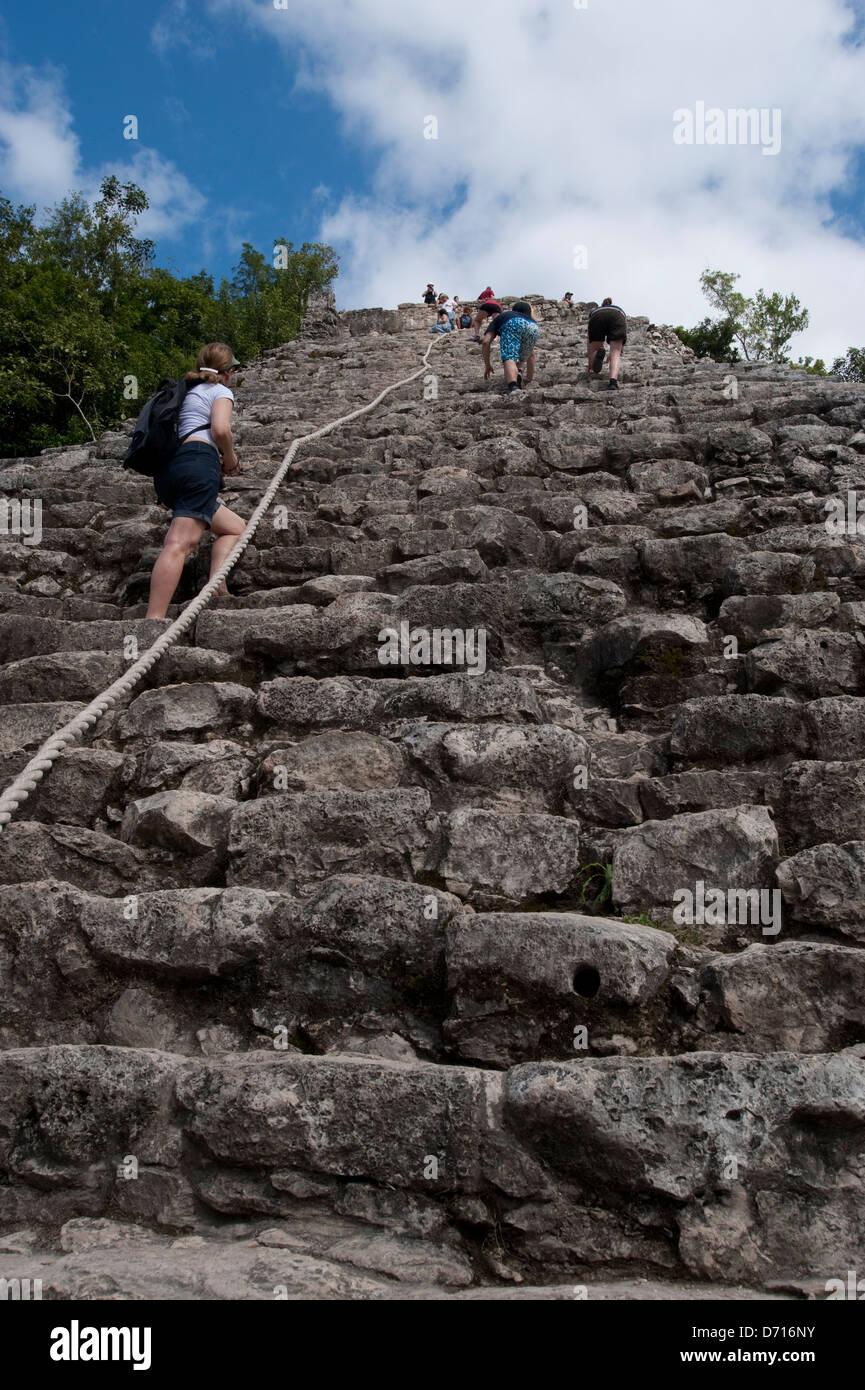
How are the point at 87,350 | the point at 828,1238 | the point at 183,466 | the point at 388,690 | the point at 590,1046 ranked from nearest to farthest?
the point at 828,1238 → the point at 590,1046 → the point at 388,690 → the point at 183,466 → the point at 87,350

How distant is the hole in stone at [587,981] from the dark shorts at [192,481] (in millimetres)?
2962

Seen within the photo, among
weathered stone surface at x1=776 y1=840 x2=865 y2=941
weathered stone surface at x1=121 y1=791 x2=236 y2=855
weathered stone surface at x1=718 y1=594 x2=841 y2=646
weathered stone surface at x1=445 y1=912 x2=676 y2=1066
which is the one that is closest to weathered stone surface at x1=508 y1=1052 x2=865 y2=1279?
weathered stone surface at x1=445 y1=912 x2=676 y2=1066

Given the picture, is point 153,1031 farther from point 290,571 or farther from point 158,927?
point 290,571

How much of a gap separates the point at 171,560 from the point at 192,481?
0.41m

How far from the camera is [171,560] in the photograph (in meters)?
4.21

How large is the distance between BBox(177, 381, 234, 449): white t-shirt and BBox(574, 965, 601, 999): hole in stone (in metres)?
3.30

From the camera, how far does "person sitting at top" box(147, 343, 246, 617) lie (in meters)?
4.21

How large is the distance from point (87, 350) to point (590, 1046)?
1274cm

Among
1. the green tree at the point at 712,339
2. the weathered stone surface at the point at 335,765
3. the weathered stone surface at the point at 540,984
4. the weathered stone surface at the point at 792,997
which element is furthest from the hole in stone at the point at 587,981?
the green tree at the point at 712,339

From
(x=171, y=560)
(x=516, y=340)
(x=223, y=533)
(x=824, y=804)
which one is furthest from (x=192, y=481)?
(x=516, y=340)

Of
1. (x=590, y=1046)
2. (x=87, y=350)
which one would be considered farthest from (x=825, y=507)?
(x=87, y=350)

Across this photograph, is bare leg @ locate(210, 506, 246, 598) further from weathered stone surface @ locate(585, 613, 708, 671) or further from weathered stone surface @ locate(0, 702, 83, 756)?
weathered stone surface @ locate(585, 613, 708, 671)
